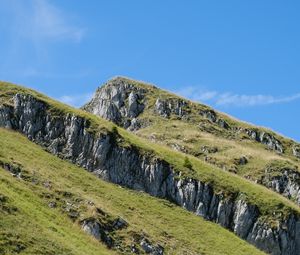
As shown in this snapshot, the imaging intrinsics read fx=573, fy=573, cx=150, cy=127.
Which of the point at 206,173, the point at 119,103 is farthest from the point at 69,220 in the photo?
the point at 119,103

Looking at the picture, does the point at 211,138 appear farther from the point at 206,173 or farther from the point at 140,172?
the point at 140,172

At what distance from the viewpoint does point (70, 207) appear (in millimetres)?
64312

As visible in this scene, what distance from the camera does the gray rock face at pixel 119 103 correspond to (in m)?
135

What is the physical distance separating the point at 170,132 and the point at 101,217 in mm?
63231

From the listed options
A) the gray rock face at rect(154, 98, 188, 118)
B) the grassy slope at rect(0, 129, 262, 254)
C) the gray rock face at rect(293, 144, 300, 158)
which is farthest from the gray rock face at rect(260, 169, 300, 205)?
the gray rock face at rect(154, 98, 188, 118)

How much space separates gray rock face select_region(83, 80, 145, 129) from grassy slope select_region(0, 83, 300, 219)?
131 feet

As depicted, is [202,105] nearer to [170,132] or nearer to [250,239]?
[170,132]

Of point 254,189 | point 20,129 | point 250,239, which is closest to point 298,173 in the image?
point 254,189

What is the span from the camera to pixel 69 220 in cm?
6184

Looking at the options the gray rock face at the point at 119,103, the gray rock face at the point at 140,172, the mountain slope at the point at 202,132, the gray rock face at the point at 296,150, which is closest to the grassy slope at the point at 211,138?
the mountain slope at the point at 202,132

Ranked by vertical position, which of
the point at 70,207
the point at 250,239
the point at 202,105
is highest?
the point at 202,105

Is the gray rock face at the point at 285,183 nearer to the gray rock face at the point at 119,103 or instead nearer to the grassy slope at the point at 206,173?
the grassy slope at the point at 206,173

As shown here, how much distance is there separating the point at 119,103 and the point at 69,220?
83224 millimetres

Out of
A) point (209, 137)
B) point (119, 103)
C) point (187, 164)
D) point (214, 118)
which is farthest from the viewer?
point (119, 103)
